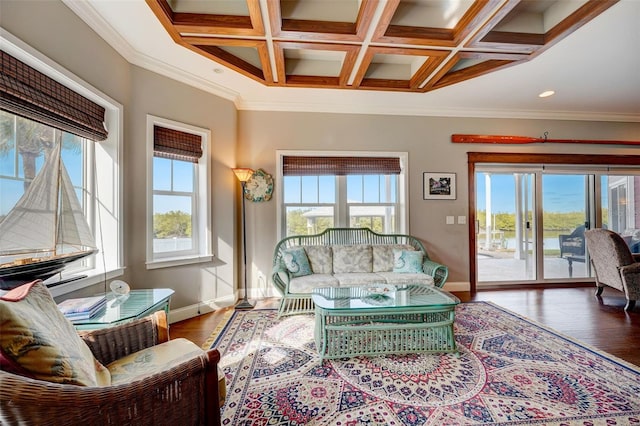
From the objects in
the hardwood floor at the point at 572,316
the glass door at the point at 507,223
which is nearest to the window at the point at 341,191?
the hardwood floor at the point at 572,316

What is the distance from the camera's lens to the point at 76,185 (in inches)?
91.0

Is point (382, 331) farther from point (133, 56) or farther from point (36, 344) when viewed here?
point (133, 56)

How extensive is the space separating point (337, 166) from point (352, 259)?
52.1 inches

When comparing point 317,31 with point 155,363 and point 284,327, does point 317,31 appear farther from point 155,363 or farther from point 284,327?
point 284,327

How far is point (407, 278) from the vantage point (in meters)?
3.14

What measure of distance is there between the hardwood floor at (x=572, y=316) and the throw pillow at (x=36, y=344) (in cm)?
161

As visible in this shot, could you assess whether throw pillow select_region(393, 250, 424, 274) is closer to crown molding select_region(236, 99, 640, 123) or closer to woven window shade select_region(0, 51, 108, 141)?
crown molding select_region(236, 99, 640, 123)

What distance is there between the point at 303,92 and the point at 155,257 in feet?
8.63

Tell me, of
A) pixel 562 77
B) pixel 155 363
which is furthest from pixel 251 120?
pixel 562 77

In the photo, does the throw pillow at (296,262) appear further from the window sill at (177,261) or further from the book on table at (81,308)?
the book on table at (81,308)

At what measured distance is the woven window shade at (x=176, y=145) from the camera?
288cm

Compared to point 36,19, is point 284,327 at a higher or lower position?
lower

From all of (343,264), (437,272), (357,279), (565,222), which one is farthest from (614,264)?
(343,264)

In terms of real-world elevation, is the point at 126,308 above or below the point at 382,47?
below
